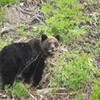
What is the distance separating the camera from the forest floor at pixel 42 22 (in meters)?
8.66

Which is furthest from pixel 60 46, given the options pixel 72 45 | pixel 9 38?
pixel 9 38

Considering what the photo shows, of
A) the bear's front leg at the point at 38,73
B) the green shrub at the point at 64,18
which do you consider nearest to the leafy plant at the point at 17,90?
the bear's front leg at the point at 38,73

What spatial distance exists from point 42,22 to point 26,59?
2.39 m

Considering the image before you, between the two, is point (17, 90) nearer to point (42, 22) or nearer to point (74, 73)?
point (74, 73)

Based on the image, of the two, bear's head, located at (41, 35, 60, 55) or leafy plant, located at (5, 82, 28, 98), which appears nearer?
leafy plant, located at (5, 82, 28, 98)

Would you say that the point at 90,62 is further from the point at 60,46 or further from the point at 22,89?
the point at 22,89

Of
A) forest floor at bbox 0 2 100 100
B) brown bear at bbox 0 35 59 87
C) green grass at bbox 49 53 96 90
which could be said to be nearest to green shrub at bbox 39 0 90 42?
forest floor at bbox 0 2 100 100

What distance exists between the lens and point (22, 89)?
8359 millimetres

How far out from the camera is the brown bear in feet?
27.5

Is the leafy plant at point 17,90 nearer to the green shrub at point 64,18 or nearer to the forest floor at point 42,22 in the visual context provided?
the forest floor at point 42,22

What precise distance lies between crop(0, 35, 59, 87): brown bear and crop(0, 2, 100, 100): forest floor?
1.04ft

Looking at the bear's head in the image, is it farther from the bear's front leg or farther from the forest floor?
the forest floor

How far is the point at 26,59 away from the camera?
869cm

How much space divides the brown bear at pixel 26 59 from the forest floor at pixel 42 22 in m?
0.32
